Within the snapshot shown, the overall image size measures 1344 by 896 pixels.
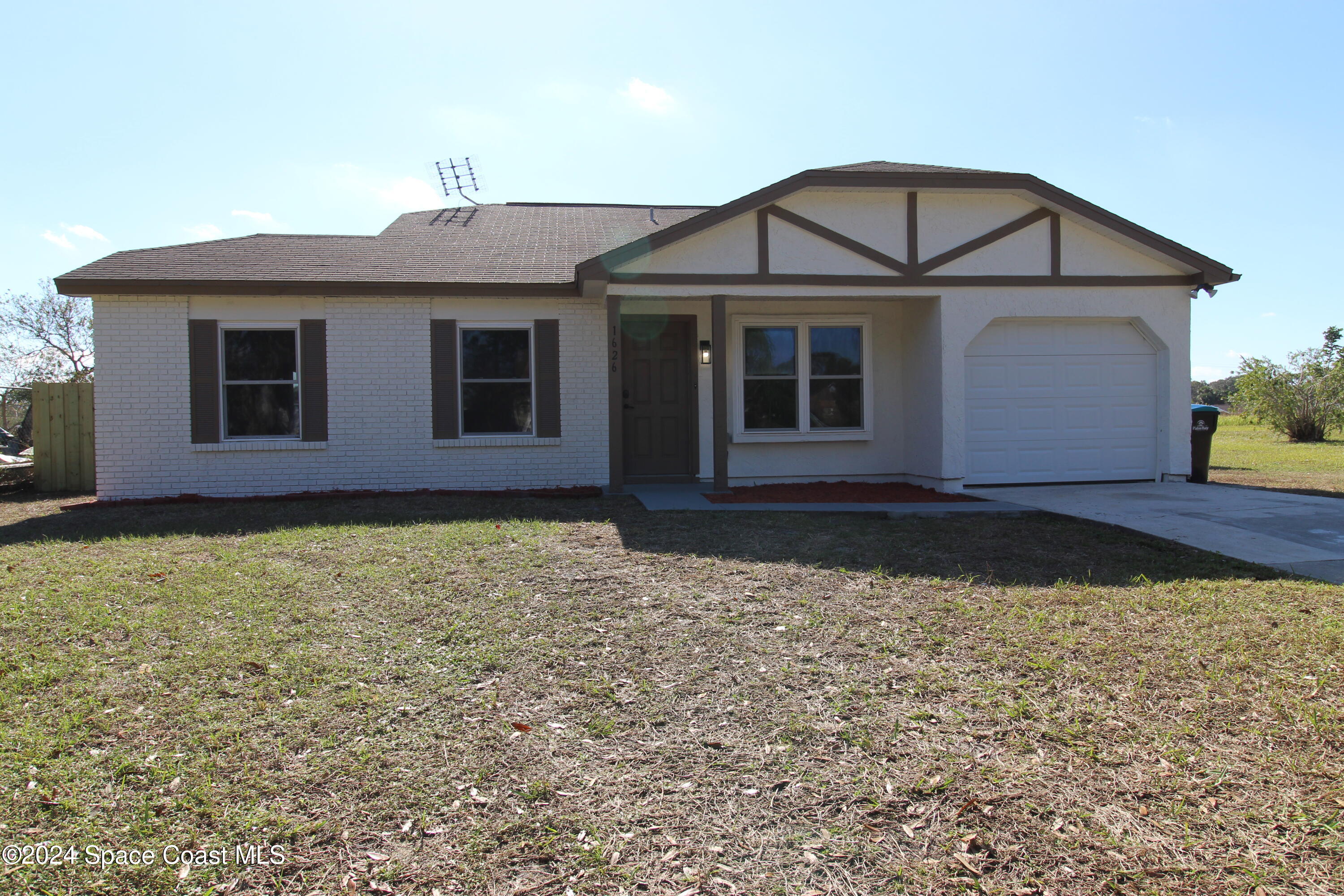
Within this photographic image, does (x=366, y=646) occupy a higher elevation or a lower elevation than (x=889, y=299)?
lower

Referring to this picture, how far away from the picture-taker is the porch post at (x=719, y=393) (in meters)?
10.0

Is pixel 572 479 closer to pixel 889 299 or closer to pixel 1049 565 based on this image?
pixel 889 299

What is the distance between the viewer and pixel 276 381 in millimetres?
10867

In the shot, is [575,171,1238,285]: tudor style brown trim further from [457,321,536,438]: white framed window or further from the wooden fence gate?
the wooden fence gate

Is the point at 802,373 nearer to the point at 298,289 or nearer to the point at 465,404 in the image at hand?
the point at 465,404

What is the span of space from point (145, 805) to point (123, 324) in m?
9.52

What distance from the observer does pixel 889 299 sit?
10977 millimetres

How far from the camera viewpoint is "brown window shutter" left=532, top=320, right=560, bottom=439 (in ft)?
36.6

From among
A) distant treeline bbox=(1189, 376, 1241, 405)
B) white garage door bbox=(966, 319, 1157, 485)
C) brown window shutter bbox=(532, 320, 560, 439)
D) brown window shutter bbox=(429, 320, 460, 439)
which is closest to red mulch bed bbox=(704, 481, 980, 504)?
white garage door bbox=(966, 319, 1157, 485)

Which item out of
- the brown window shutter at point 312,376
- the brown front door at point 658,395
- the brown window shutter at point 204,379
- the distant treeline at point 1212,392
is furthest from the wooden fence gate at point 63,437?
the distant treeline at point 1212,392

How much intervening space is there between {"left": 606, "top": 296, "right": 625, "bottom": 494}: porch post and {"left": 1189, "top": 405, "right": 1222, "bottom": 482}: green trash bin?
8.04 m

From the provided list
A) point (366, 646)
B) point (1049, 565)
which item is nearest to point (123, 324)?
point (366, 646)

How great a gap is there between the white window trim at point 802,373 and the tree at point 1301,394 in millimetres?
18149

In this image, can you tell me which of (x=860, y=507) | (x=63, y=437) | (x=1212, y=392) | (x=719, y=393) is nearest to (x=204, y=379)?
(x=63, y=437)
